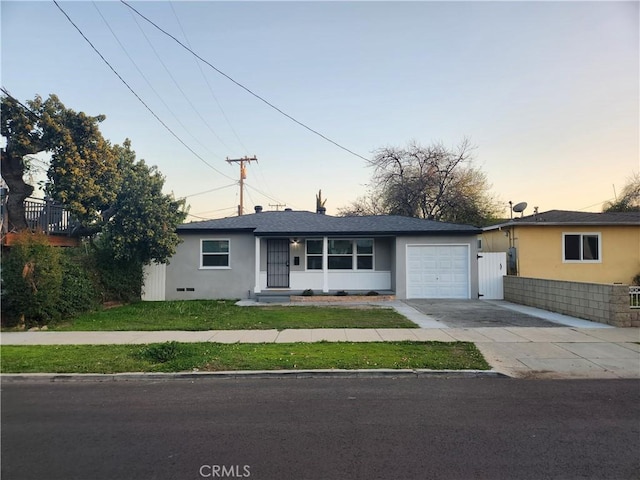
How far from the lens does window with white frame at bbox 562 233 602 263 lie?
17.4 meters

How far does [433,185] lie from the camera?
33281 millimetres

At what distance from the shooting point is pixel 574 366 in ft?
22.3

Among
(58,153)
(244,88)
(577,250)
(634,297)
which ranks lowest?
(634,297)

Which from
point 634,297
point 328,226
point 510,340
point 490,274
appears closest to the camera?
point 510,340

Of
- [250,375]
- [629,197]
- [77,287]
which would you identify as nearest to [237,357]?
[250,375]

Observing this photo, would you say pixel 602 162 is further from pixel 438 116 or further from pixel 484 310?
pixel 484 310

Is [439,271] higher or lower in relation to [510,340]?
higher

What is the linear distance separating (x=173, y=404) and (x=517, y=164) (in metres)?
22.5

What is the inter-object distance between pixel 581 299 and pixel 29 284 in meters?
16.4

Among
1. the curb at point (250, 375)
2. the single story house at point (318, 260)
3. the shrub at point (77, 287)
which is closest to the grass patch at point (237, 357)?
the curb at point (250, 375)

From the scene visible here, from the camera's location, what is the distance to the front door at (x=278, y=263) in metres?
17.8

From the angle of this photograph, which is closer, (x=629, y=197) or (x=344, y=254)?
(x=344, y=254)

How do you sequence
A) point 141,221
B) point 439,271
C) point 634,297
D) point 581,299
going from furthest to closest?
point 439,271, point 141,221, point 581,299, point 634,297

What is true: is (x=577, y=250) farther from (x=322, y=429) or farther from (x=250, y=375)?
(x=322, y=429)
